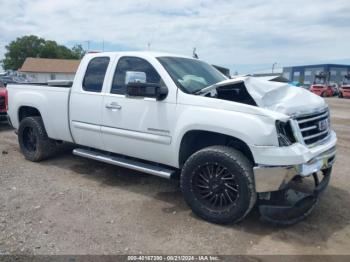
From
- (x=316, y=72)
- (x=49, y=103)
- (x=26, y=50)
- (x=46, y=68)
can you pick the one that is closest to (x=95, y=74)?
(x=49, y=103)

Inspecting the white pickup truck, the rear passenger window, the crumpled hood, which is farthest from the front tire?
the rear passenger window

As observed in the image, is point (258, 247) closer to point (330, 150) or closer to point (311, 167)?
point (311, 167)

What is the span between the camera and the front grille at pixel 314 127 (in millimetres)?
3887

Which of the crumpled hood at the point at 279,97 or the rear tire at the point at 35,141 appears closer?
the crumpled hood at the point at 279,97

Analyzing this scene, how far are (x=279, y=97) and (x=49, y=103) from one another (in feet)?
12.3

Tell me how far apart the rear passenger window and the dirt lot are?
4.80 ft

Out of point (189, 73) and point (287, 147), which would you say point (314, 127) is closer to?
point (287, 147)

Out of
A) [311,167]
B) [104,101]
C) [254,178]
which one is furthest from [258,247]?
[104,101]

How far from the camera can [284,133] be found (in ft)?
12.2

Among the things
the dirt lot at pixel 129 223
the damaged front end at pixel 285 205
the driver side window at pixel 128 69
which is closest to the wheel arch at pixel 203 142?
the damaged front end at pixel 285 205

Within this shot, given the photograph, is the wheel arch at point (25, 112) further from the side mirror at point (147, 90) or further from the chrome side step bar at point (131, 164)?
the side mirror at point (147, 90)

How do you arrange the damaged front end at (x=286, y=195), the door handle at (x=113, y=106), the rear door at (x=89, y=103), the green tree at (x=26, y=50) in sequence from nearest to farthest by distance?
the damaged front end at (x=286, y=195), the door handle at (x=113, y=106), the rear door at (x=89, y=103), the green tree at (x=26, y=50)

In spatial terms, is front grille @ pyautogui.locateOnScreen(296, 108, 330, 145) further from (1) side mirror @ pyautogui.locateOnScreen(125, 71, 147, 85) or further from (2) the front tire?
(1) side mirror @ pyautogui.locateOnScreen(125, 71, 147, 85)

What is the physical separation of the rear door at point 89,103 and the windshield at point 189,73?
3.39 feet
